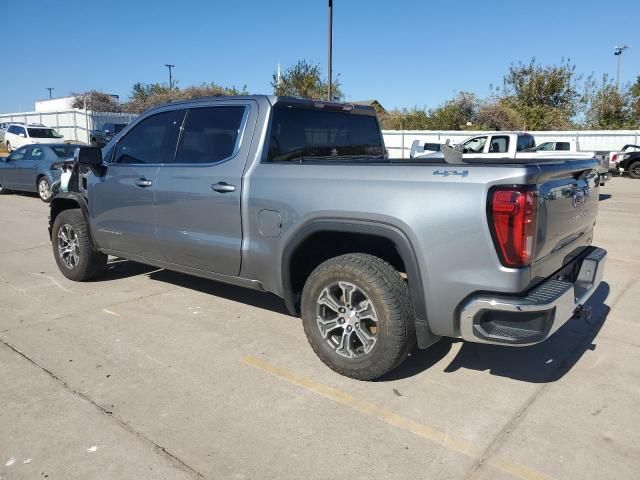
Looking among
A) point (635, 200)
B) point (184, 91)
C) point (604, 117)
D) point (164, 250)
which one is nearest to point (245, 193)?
point (164, 250)

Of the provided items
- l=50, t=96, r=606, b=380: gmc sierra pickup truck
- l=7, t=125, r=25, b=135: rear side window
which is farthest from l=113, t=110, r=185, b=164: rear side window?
l=7, t=125, r=25, b=135: rear side window

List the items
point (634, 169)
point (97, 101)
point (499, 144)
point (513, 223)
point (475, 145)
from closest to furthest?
point (513, 223) < point (499, 144) < point (475, 145) < point (634, 169) < point (97, 101)

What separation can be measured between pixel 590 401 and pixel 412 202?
1684 millimetres

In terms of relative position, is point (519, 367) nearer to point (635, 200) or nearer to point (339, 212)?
point (339, 212)

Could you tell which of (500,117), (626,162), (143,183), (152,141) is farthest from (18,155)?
(500,117)

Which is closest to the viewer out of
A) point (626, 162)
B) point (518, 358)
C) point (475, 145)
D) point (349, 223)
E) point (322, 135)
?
point (349, 223)

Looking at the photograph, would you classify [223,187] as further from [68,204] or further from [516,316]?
[68,204]

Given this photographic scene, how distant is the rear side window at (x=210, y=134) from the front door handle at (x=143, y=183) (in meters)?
0.36

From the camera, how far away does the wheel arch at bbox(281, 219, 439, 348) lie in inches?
124

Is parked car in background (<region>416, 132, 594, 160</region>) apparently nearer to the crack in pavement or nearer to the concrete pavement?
the concrete pavement

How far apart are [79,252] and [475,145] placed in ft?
44.9

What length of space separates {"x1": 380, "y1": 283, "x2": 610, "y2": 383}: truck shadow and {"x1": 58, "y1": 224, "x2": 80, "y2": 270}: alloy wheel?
12.5 ft

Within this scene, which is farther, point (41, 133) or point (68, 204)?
point (41, 133)

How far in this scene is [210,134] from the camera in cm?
436
